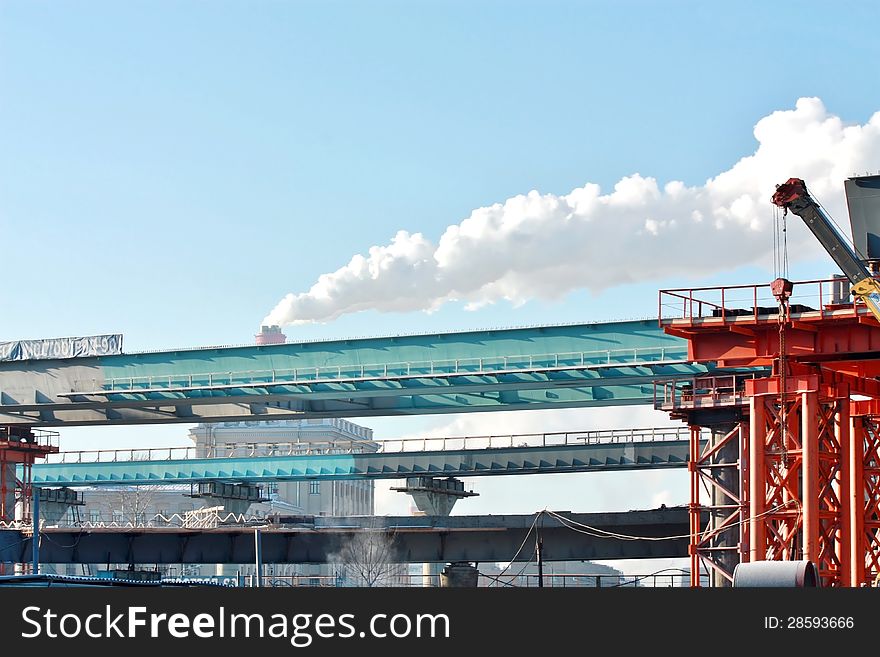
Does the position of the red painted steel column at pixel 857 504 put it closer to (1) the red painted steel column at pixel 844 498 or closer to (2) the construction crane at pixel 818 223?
(1) the red painted steel column at pixel 844 498

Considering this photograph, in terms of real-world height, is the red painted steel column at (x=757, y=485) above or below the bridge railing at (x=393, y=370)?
below

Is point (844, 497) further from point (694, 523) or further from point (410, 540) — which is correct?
point (410, 540)

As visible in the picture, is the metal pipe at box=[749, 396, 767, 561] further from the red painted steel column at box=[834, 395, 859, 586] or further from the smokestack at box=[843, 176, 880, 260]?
the smokestack at box=[843, 176, 880, 260]

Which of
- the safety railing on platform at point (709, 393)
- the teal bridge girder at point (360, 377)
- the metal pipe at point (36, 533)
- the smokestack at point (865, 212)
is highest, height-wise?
the smokestack at point (865, 212)

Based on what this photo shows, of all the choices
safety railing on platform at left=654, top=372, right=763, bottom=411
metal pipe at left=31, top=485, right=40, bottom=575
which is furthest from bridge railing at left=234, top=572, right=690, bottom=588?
metal pipe at left=31, top=485, right=40, bottom=575

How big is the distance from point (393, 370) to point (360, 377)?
1440 mm

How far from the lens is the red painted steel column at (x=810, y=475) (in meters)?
39.5

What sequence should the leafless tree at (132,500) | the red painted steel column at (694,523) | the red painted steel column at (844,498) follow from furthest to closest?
the leafless tree at (132,500)
the red painted steel column at (694,523)
the red painted steel column at (844,498)

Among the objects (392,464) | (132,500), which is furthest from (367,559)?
(132,500)

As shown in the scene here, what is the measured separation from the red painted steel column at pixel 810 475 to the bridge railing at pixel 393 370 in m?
11.4

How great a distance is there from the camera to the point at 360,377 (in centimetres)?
5791

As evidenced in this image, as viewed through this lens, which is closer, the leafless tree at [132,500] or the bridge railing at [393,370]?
the bridge railing at [393,370]

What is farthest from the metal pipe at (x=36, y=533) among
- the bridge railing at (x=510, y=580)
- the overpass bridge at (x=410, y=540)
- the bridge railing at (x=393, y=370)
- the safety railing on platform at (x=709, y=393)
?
the safety railing on platform at (x=709, y=393)

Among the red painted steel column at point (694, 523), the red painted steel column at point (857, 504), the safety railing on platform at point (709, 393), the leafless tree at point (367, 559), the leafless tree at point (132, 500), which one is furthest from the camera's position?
the leafless tree at point (132, 500)
